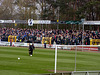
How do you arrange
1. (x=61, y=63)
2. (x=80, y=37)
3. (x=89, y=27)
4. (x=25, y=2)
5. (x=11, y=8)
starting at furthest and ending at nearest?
(x=11, y=8), (x=25, y=2), (x=89, y=27), (x=80, y=37), (x=61, y=63)

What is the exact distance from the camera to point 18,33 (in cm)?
4056

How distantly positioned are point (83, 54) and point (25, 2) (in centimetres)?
4773

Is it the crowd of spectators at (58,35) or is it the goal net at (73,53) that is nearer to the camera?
the goal net at (73,53)

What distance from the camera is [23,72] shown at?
15.3 meters

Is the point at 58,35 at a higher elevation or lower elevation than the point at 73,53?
lower

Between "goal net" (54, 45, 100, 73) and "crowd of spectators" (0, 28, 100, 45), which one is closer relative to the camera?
"goal net" (54, 45, 100, 73)

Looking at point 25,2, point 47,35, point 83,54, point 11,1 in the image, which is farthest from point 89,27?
point 11,1

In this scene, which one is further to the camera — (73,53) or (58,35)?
(58,35)

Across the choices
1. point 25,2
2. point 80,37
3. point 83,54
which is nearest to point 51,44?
point 80,37

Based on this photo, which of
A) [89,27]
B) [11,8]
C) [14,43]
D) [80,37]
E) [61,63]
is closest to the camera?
[61,63]

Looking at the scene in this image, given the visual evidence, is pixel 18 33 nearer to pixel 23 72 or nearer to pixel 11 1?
pixel 23 72

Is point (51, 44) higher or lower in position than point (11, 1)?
lower

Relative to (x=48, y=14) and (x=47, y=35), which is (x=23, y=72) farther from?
(x=48, y=14)

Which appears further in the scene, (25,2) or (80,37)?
(25,2)
